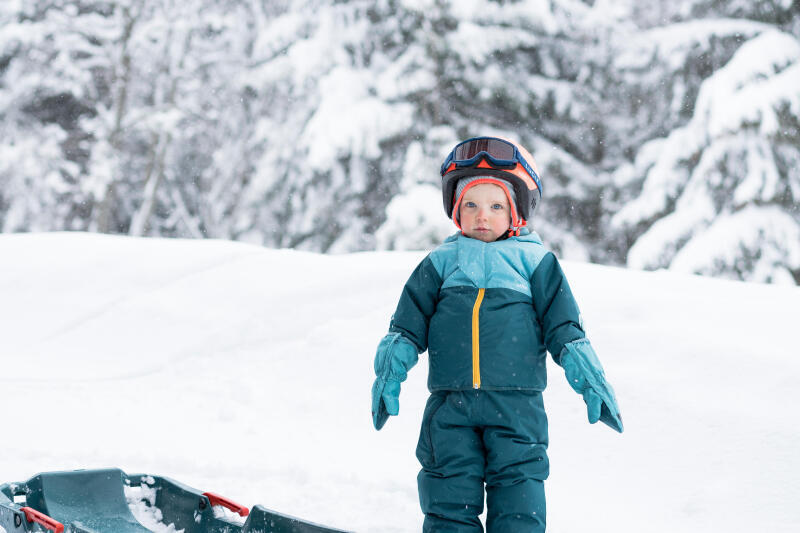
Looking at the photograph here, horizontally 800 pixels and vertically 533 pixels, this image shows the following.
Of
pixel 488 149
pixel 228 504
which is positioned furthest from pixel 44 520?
pixel 488 149

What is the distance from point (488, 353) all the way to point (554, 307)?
0.29m

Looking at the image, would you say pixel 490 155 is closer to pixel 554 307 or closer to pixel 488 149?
pixel 488 149

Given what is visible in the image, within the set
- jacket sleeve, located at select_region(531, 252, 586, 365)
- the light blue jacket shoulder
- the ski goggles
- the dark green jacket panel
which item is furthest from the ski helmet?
the dark green jacket panel

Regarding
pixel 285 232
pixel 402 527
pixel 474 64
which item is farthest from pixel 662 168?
pixel 402 527

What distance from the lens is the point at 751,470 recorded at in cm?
363

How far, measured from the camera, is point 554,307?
9.09 feet

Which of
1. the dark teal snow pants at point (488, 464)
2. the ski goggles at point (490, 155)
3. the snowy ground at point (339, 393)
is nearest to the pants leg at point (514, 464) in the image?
the dark teal snow pants at point (488, 464)

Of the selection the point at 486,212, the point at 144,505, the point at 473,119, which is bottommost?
the point at 144,505

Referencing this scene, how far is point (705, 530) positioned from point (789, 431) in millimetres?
734

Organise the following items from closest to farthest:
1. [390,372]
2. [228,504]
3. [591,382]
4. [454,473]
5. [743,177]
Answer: [591,382], [454,473], [390,372], [228,504], [743,177]

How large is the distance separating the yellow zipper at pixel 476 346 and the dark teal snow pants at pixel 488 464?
0.05 metres

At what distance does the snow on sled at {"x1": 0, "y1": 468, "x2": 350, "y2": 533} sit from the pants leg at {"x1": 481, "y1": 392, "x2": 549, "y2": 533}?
45.1 inches

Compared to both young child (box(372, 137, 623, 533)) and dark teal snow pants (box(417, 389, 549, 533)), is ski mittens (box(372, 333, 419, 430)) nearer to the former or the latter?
young child (box(372, 137, 623, 533))

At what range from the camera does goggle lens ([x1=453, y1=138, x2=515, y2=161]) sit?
9.52 ft
